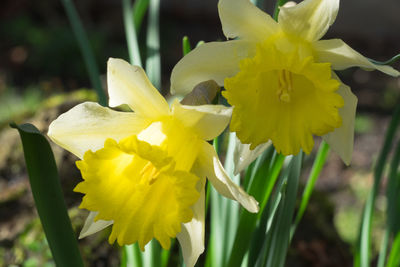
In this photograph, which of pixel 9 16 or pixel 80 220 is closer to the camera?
pixel 80 220

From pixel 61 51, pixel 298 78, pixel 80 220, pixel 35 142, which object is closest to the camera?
pixel 35 142

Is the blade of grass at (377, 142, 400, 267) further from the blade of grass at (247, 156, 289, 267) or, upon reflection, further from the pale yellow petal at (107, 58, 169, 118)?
the pale yellow petal at (107, 58, 169, 118)

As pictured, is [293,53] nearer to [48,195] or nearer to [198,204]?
[198,204]

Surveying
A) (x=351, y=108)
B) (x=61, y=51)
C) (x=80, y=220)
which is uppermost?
(x=351, y=108)

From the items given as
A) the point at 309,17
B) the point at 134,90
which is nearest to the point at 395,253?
the point at 309,17

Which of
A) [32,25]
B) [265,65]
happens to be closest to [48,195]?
[265,65]

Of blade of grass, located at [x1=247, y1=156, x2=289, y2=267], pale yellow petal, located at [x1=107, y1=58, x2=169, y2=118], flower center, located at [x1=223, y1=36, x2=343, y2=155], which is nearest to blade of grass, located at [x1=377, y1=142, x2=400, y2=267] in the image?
blade of grass, located at [x1=247, y1=156, x2=289, y2=267]

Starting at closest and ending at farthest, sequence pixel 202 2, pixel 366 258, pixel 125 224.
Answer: pixel 125 224 < pixel 366 258 < pixel 202 2

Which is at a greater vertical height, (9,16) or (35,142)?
(35,142)
